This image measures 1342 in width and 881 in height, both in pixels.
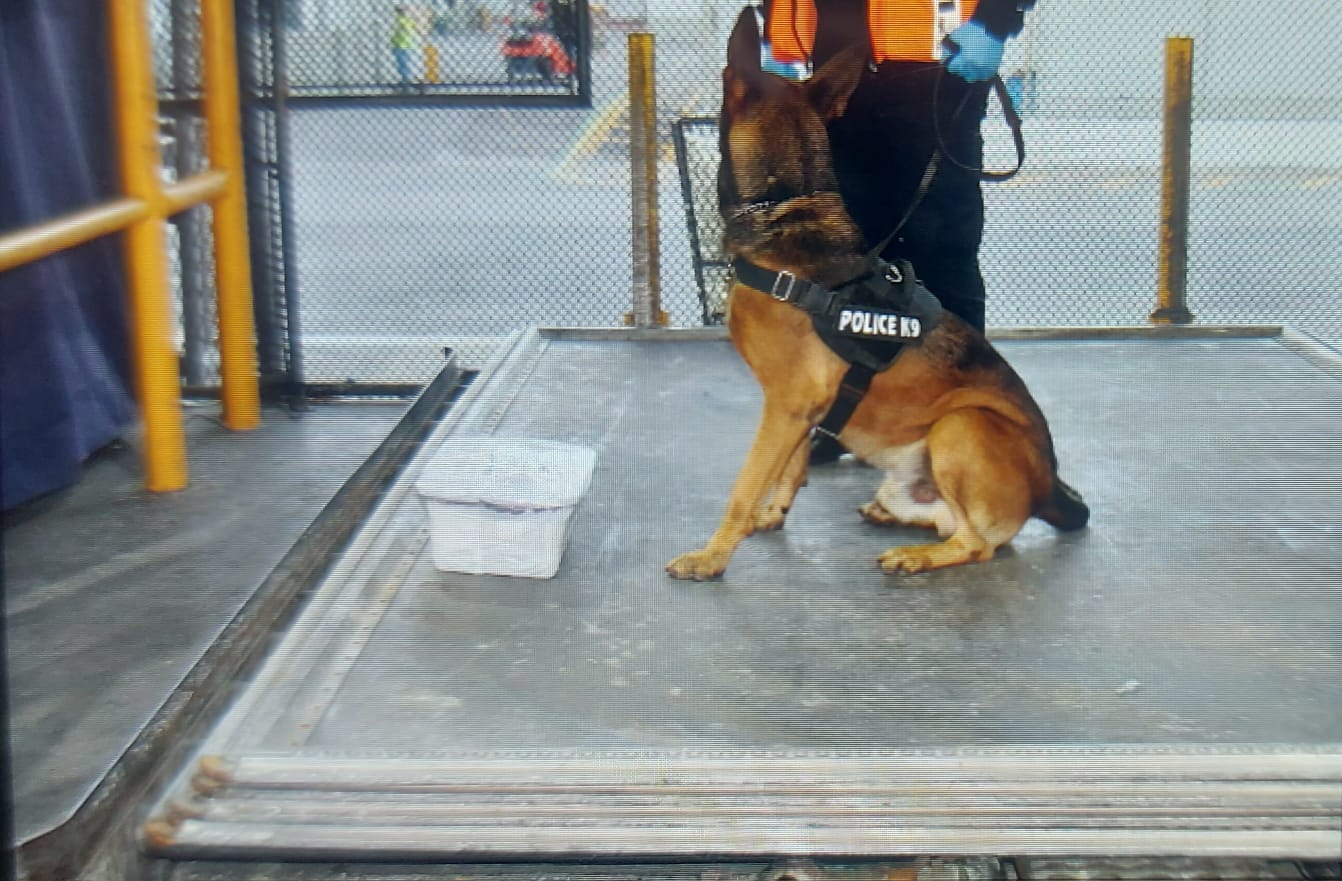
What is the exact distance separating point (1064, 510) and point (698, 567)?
0.85 meters

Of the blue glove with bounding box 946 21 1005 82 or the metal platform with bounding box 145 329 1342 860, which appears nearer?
the metal platform with bounding box 145 329 1342 860

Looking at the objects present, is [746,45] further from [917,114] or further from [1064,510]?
[1064,510]

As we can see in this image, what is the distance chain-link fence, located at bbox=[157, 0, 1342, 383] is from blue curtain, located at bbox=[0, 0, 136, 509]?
59cm

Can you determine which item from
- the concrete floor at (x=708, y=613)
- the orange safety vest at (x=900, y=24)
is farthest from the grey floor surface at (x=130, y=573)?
the orange safety vest at (x=900, y=24)


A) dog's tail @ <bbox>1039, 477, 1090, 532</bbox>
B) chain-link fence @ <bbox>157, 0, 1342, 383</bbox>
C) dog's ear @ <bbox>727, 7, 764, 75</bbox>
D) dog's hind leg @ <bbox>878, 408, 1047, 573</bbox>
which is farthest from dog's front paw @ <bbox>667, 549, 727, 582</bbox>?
chain-link fence @ <bbox>157, 0, 1342, 383</bbox>

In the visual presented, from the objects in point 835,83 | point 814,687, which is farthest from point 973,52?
point 814,687

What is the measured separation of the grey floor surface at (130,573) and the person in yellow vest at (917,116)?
1597 mm

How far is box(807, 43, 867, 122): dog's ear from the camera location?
2.79 m

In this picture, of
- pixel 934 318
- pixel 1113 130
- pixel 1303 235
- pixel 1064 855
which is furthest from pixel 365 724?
pixel 1303 235

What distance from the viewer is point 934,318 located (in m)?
2.91

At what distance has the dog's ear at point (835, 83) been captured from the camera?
Answer: 9.14 ft

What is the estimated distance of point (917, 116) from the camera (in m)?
3.23

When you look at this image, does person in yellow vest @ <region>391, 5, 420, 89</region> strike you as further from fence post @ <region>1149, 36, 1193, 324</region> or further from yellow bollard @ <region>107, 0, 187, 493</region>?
fence post @ <region>1149, 36, 1193, 324</region>

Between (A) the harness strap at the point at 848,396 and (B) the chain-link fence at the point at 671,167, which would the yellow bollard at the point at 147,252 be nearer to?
(B) the chain-link fence at the point at 671,167
